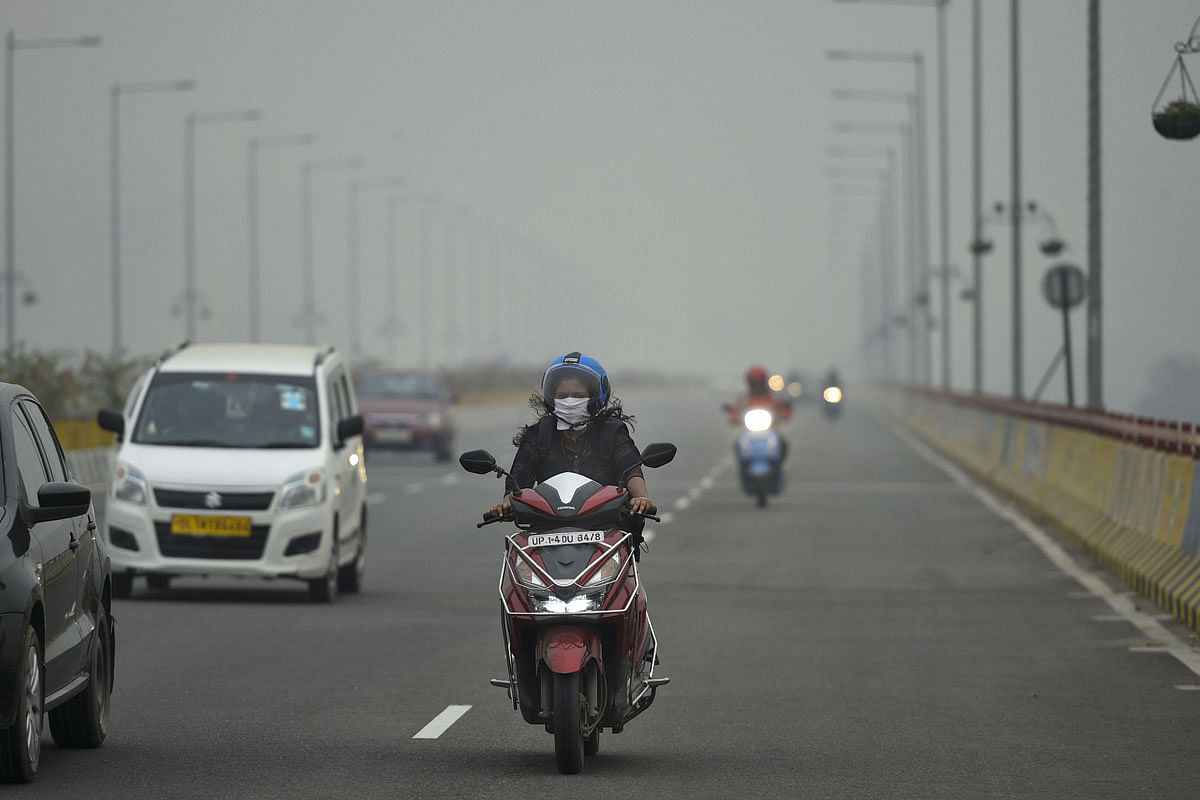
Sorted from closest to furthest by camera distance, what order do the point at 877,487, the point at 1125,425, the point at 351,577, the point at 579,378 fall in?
1. the point at 579,378
2. the point at 351,577
3. the point at 1125,425
4. the point at 877,487

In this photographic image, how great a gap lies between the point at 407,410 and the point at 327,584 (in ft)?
93.3

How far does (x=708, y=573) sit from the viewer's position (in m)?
20.8

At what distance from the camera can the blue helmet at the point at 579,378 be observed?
32.9 feet

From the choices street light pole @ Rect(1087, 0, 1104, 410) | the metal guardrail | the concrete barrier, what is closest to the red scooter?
the concrete barrier

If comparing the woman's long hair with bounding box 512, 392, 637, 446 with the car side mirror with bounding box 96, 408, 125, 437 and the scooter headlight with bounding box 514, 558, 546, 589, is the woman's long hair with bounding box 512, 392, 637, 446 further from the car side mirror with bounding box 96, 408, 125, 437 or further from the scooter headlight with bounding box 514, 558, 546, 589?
the car side mirror with bounding box 96, 408, 125, 437

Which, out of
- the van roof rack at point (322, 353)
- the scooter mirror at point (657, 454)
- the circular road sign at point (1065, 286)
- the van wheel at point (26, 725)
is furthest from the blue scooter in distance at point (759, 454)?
the van wheel at point (26, 725)

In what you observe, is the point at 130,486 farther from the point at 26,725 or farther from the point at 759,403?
the point at 759,403

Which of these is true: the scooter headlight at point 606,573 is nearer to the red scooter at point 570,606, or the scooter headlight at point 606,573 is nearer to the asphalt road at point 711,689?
the red scooter at point 570,606

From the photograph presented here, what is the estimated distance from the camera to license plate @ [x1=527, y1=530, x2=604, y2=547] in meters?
9.54

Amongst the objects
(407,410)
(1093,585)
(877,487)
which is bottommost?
(877,487)

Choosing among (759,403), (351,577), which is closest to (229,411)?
(351,577)

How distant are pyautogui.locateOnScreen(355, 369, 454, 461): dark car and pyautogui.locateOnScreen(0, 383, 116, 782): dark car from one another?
1377 inches

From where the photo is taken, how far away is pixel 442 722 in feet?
37.1

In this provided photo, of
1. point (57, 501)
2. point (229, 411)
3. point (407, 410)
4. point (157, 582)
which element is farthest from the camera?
point (407, 410)
